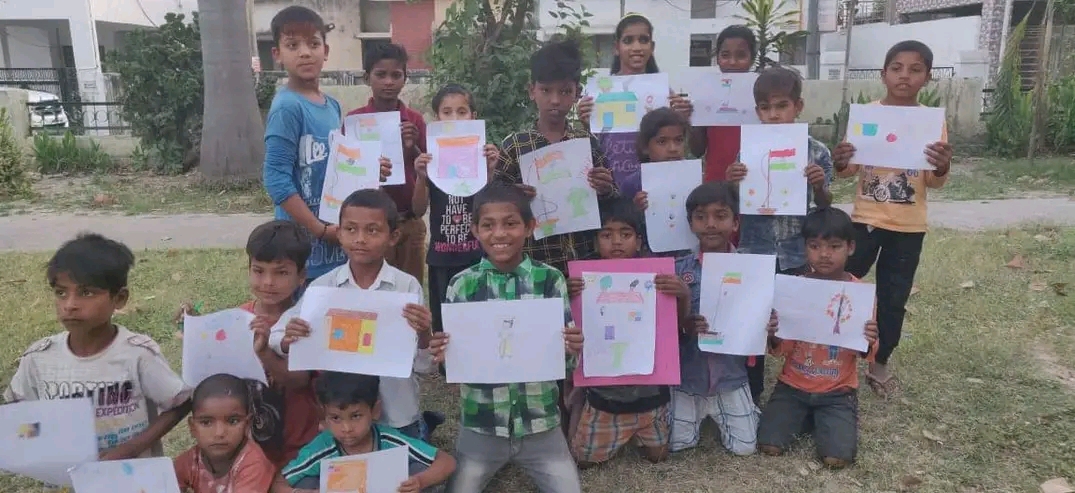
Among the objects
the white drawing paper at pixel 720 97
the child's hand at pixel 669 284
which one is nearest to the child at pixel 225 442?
the child's hand at pixel 669 284

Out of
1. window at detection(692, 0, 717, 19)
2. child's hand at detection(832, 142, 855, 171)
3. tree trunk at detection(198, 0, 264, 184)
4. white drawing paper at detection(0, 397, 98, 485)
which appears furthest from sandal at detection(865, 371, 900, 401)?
window at detection(692, 0, 717, 19)

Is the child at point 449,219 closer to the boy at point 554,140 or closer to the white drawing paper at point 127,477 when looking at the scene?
the boy at point 554,140

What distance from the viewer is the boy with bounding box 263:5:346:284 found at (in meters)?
3.02

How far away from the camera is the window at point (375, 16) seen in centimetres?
2377

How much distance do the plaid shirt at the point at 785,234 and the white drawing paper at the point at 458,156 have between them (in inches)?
48.3

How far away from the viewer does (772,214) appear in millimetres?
3229

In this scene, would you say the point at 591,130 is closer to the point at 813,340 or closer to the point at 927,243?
the point at 813,340

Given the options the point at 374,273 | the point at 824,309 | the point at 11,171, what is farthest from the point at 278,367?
the point at 11,171

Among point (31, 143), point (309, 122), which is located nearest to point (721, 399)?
point (309, 122)

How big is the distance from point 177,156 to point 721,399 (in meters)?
8.91

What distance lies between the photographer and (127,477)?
229 centimetres

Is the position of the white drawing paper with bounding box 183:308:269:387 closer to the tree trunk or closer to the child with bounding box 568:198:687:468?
the child with bounding box 568:198:687:468

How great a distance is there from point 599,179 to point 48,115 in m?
12.5

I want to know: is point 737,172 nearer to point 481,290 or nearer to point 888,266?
point 888,266
